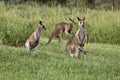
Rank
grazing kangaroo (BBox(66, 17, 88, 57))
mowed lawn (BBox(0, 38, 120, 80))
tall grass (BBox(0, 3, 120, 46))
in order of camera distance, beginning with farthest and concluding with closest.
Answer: tall grass (BBox(0, 3, 120, 46)) < grazing kangaroo (BBox(66, 17, 88, 57)) < mowed lawn (BBox(0, 38, 120, 80))

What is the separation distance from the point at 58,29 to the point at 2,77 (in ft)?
27.8

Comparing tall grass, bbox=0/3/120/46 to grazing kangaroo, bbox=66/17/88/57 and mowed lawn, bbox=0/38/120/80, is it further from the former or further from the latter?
mowed lawn, bbox=0/38/120/80

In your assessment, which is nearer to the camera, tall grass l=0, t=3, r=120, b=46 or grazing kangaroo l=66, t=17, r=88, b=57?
grazing kangaroo l=66, t=17, r=88, b=57

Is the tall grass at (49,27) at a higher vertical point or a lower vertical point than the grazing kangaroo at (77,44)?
lower

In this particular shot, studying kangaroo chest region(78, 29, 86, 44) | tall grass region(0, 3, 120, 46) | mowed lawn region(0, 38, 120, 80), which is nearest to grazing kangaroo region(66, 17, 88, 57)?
kangaroo chest region(78, 29, 86, 44)

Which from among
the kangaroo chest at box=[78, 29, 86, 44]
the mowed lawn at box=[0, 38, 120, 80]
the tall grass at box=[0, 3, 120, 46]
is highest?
the kangaroo chest at box=[78, 29, 86, 44]

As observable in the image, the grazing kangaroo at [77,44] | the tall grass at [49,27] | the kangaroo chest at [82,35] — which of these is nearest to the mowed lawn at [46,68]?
the grazing kangaroo at [77,44]

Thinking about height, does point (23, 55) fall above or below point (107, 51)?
above

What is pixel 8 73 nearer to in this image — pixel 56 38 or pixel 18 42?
pixel 18 42

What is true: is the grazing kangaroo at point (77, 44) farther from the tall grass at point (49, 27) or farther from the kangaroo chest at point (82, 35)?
the tall grass at point (49, 27)

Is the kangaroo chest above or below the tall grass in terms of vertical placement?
above

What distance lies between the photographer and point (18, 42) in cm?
1449

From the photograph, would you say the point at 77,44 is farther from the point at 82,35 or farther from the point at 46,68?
the point at 46,68

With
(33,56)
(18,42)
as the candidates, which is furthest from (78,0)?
(33,56)
